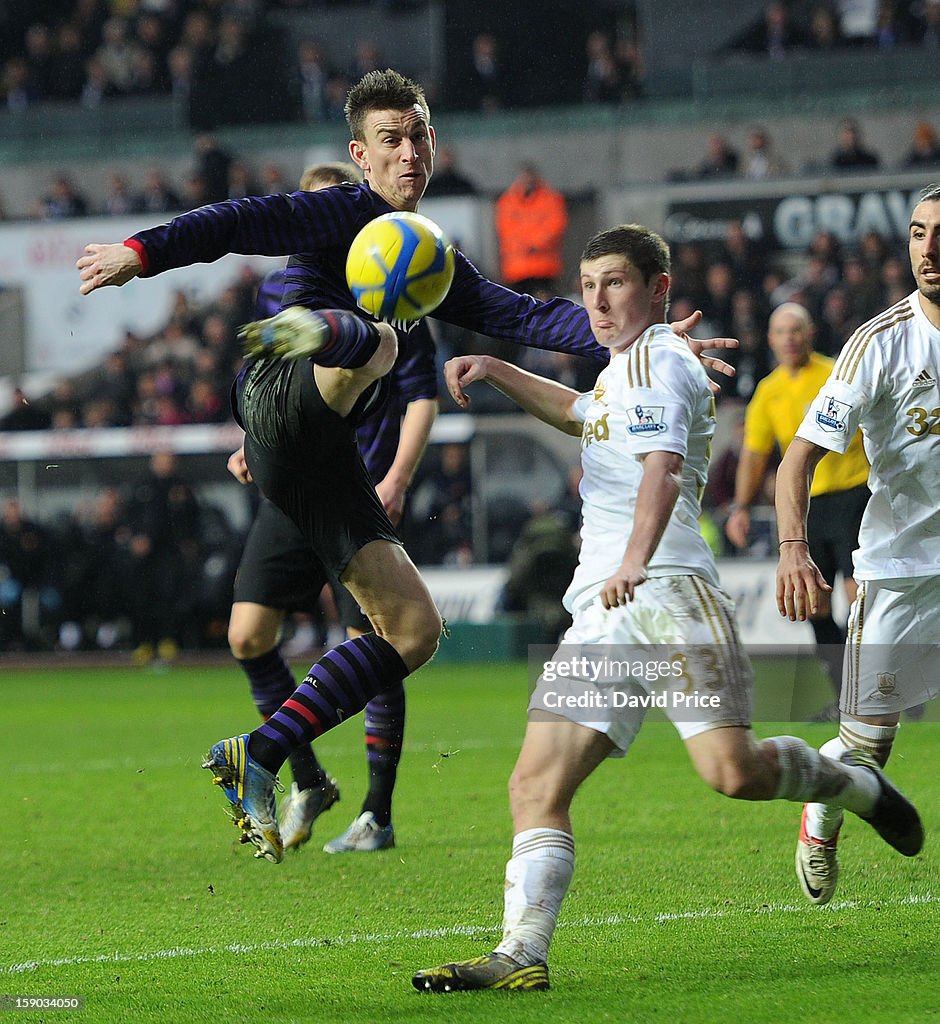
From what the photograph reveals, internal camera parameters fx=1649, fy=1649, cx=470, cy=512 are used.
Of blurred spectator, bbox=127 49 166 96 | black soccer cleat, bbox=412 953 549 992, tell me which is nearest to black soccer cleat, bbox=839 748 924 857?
black soccer cleat, bbox=412 953 549 992

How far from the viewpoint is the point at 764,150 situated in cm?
1967

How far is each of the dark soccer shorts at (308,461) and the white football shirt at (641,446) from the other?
0.90m

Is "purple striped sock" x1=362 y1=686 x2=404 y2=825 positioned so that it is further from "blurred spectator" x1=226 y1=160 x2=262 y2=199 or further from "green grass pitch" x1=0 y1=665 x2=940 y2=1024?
"blurred spectator" x1=226 y1=160 x2=262 y2=199

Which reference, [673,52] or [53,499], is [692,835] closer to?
[53,499]

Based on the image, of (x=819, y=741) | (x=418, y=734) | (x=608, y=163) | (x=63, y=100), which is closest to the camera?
(x=819, y=741)

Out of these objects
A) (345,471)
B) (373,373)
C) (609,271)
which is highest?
(609,271)

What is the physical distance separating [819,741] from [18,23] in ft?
70.8

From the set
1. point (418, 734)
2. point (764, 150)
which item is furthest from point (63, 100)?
point (418, 734)

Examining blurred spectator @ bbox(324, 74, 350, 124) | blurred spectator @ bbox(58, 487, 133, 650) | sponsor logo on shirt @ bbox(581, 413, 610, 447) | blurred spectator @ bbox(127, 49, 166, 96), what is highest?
blurred spectator @ bbox(127, 49, 166, 96)

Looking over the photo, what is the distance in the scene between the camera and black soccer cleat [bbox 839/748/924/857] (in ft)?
14.5

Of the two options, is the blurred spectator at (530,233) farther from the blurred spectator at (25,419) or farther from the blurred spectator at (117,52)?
the blurred spectator at (117,52)

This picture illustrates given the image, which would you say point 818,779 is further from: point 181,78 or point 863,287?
point 181,78

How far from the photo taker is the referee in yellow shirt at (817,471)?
8531 millimetres

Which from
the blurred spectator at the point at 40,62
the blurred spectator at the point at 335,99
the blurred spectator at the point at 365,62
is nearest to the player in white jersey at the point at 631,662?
the blurred spectator at the point at 365,62
